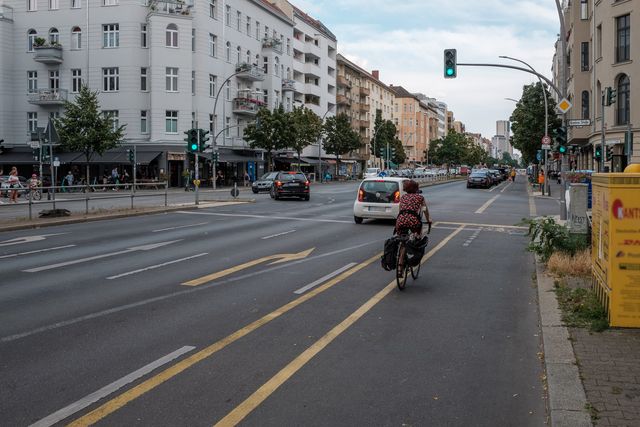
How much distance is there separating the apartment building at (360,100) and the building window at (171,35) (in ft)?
146

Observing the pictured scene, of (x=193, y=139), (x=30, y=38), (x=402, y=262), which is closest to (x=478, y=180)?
(x=193, y=139)

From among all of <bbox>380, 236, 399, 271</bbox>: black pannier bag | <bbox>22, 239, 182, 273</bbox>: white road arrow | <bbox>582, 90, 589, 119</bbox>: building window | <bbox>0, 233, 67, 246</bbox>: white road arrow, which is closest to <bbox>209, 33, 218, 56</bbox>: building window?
<bbox>582, 90, 589, 119</bbox>: building window

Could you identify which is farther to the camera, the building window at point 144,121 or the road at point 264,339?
the building window at point 144,121

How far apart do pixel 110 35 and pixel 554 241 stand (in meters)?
49.4

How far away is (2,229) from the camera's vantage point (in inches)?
669

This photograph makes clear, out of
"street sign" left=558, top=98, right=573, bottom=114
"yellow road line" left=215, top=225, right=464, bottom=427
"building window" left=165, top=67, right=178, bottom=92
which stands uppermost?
"building window" left=165, top=67, right=178, bottom=92

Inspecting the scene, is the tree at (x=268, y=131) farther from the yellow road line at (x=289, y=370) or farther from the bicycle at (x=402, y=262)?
the yellow road line at (x=289, y=370)

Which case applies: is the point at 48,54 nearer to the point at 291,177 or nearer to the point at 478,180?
the point at 291,177

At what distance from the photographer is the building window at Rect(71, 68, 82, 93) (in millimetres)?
54094

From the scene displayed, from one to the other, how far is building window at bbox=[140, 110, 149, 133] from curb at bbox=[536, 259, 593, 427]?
48.6 meters

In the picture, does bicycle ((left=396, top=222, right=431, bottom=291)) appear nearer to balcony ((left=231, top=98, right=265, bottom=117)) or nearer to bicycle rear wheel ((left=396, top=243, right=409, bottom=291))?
bicycle rear wheel ((left=396, top=243, right=409, bottom=291))

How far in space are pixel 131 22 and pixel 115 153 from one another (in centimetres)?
1071

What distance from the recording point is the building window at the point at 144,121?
2063 inches

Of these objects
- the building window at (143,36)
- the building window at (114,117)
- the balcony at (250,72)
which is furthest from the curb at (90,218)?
the balcony at (250,72)
